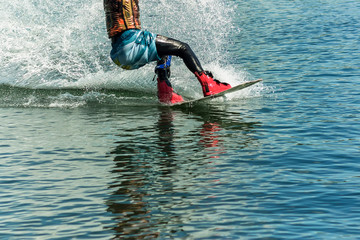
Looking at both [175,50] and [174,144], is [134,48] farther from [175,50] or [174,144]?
[174,144]

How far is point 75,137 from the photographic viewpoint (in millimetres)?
9031

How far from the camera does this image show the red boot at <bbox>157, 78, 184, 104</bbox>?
1122 cm

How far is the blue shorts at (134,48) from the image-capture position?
10000mm

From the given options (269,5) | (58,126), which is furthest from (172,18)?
(269,5)

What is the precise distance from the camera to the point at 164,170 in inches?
286

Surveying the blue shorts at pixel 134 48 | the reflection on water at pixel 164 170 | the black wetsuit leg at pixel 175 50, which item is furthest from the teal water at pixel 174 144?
the blue shorts at pixel 134 48

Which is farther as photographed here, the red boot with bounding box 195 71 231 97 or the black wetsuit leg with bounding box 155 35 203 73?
the red boot with bounding box 195 71 231 97

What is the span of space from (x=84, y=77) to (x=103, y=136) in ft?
14.8

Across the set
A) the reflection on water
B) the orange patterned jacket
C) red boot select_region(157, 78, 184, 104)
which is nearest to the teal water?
the reflection on water

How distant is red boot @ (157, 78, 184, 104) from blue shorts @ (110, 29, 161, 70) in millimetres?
985

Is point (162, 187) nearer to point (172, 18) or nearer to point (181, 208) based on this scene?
point (181, 208)

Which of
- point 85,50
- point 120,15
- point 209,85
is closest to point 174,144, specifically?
point 209,85

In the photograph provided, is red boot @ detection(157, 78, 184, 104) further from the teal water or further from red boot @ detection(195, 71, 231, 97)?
red boot @ detection(195, 71, 231, 97)

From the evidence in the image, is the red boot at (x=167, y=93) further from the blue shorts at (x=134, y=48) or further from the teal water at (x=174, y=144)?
the blue shorts at (x=134, y=48)
